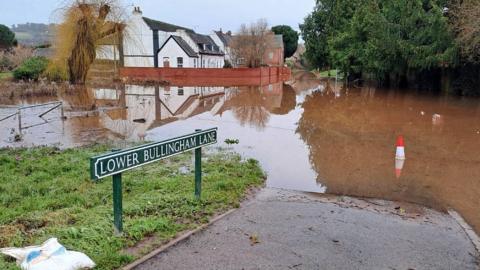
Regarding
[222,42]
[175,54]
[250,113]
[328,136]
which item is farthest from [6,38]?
[328,136]

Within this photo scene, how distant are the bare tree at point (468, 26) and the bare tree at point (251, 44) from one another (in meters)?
29.5

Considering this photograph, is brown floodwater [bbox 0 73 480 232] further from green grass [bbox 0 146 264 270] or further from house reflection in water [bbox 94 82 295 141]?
green grass [bbox 0 146 264 270]

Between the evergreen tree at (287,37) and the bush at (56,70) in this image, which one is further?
the evergreen tree at (287,37)

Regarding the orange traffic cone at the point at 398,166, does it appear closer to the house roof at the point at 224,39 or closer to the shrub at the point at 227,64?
the shrub at the point at 227,64

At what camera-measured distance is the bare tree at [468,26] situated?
18.2 m

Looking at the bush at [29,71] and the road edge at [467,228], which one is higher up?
the bush at [29,71]

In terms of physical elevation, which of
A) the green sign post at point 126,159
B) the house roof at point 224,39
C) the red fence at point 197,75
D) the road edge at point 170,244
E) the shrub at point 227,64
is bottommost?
the road edge at point 170,244

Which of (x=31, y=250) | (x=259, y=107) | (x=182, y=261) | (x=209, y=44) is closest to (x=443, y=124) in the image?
(x=259, y=107)

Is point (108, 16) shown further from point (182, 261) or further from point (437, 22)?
point (182, 261)

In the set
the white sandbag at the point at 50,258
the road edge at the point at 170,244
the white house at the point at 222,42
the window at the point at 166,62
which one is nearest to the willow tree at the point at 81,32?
the road edge at the point at 170,244

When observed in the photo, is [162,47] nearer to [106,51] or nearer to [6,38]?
[6,38]

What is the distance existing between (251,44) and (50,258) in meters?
48.5

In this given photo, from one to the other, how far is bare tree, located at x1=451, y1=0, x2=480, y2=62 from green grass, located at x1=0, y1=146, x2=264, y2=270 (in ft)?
49.5

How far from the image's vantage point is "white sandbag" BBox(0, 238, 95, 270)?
3391 millimetres
